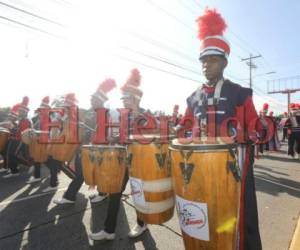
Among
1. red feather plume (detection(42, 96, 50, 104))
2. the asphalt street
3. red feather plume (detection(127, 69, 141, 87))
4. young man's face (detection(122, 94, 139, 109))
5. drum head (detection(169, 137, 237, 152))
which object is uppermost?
red feather plume (detection(42, 96, 50, 104))

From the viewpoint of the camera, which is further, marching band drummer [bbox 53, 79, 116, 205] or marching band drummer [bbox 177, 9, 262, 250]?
marching band drummer [bbox 53, 79, 116, 205]

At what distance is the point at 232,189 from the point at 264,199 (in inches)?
134

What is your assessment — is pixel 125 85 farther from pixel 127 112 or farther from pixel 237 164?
pixel 237 164

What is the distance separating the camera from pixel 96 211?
4.23m

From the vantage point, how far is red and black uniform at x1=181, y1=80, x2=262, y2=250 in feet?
7.08

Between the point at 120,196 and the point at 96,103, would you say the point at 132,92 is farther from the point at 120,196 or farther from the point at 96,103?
the point at 120,196

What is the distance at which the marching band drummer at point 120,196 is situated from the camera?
316 centimetres

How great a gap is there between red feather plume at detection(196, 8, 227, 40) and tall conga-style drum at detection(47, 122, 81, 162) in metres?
3.09

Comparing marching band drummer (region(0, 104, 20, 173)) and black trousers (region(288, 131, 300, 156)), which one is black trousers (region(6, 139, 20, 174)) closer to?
marching band drummer (region(0, 104, 20, 173))

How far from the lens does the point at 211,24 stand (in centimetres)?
260

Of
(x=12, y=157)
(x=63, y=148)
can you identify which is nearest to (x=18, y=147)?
(x=12, y=157)

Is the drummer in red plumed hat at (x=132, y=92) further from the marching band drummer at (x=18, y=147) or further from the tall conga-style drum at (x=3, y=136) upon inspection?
the tall conga-style drum at (x=3, y=136)

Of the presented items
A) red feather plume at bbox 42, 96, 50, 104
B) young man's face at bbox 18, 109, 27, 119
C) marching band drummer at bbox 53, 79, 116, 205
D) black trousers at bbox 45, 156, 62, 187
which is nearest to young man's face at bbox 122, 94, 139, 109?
marching band drummer at bbox 53, 79, 116, 205

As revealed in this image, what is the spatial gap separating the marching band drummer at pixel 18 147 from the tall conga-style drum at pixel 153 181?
5.46m
